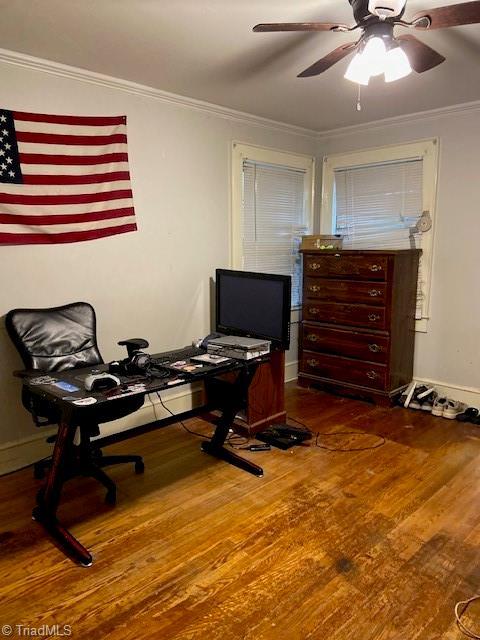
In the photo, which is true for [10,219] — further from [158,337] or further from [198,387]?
[198,387]

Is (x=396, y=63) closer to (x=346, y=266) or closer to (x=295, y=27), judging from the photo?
(x=295, y=27)

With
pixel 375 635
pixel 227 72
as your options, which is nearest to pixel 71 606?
pixel 375 635

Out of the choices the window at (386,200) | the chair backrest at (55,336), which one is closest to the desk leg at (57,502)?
the chair backrest at (55,336)

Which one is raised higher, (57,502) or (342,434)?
(57,502)

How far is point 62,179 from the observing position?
2.94 meters

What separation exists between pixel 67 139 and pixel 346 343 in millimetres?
2765

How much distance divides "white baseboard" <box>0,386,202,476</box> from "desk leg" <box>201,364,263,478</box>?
25.0 inches

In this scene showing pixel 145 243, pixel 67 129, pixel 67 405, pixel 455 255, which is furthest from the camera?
pixel 455 255

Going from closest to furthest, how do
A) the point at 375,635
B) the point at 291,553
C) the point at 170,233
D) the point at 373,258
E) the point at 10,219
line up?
the point at 375,635 < the point at 291,553 < the point at 10,219 < the point at 170,233 < the point at 373,258

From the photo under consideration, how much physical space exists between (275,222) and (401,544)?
10.0ft

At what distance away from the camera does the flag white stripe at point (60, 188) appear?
2750 millimetres

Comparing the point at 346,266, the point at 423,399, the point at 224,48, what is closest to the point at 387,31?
the point at 224,48

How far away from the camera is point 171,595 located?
1887 millimetres

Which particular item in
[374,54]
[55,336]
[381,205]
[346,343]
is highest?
[374,54]
